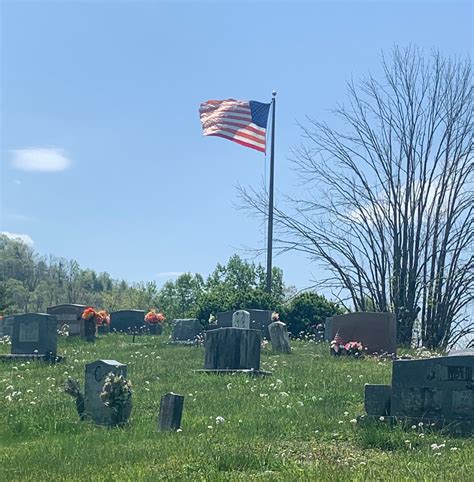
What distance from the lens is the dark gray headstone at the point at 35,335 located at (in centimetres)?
1988

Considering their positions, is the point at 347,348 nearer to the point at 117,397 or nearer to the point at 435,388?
the point at 117,397

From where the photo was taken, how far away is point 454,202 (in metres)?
26.5

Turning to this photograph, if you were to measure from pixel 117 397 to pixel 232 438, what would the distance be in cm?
236

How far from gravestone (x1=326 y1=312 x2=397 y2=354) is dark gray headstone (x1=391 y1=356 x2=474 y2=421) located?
1052 cm

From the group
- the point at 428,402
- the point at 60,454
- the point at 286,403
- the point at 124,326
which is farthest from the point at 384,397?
the point at 124,326

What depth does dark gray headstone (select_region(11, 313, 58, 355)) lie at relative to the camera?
65.2 ft

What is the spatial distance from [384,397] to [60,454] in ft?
11.6

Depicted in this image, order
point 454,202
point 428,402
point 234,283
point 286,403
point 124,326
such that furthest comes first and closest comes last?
point 234,283 → point 124,326 → point 454,202 → point 286,403 → point 428,402

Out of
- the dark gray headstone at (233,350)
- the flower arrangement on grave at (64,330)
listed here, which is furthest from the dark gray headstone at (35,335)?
the flower arrangement on grave at (64,330)

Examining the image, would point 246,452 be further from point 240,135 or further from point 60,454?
point 240,135

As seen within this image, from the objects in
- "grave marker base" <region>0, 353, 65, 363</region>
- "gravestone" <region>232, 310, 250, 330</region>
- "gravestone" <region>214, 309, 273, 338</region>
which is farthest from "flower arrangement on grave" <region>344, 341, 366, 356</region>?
"gravestone" <region>214, 309, 273, 338</region>

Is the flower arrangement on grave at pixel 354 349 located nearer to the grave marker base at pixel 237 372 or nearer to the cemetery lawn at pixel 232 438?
the cemetery lawn at pixel 232 438

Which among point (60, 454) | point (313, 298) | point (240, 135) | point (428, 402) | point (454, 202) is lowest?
point (60, 454)

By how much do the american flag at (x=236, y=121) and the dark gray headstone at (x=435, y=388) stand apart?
62.6 feet
